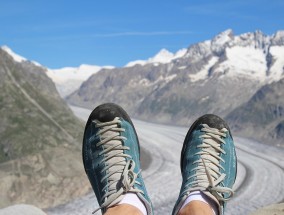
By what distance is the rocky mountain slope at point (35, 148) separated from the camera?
27688 millimetres

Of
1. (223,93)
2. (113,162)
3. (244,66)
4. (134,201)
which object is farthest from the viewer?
(244,66)

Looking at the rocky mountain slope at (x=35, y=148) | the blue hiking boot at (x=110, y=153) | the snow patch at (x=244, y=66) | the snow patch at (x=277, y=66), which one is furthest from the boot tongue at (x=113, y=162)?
the snow patch at (x=244, y=66)

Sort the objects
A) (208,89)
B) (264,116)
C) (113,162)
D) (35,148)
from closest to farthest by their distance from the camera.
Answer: (113,162) → (35,148) → (264,116) → (208,89)

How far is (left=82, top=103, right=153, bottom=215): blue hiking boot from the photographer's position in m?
5.25

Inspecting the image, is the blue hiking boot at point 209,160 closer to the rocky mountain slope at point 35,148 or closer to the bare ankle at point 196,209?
the bare ankle at point 196,209

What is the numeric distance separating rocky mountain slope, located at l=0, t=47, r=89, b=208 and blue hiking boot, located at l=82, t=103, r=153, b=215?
21113mm

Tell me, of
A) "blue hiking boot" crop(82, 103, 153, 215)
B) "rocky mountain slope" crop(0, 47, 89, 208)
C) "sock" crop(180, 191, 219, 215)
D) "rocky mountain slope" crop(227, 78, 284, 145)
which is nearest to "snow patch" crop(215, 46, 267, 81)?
"rocky mountain slope" crop(227, 78, 284, 145)

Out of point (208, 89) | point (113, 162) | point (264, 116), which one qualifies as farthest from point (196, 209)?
point (208, 89)

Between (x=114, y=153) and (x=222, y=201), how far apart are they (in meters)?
1.36

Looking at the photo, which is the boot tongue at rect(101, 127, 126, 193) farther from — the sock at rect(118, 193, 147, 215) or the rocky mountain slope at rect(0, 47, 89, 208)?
the rocky mountain slope at rect(0, 47, 89, 208)

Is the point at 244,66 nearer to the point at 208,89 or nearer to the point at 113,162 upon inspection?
the point at 208,89

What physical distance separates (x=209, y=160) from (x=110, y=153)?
3.74ft

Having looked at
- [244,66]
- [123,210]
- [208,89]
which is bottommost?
[208,89]

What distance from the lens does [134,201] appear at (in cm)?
486
